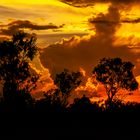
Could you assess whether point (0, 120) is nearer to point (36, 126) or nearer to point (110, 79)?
point (36, 126)

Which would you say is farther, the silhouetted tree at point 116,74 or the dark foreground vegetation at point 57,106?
the silhouetted tree at point 116,74

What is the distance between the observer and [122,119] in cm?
5784

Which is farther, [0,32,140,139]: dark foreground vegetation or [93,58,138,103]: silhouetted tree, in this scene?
[93,58,138,103]: silhouetted tree

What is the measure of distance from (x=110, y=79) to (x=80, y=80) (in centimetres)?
813

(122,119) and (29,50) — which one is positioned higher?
(29,50)

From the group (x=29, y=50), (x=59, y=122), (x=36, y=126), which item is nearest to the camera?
(x=36, y=126)

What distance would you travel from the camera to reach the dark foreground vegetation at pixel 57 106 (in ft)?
155

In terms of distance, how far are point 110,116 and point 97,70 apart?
4376cm

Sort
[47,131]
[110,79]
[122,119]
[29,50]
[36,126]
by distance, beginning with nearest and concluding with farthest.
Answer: [47,131]
[36,126]
[122,119]
[29,50]
[110,79]

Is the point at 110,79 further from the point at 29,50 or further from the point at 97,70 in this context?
the point at 29,50

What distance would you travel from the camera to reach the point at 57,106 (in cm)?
7225

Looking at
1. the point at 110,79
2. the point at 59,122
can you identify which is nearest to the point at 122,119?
the point at 59,122

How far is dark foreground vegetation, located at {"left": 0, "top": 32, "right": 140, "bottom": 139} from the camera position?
47.4 metres

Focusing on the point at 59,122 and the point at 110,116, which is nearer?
the point at 59,122
